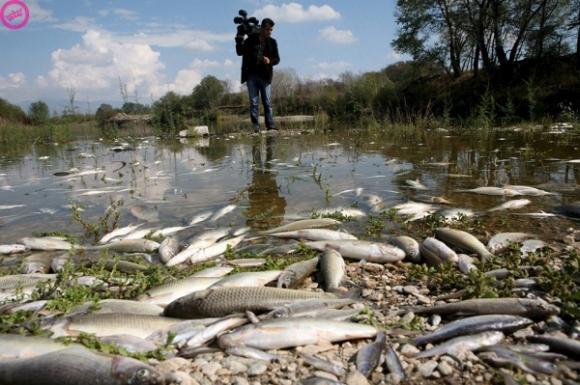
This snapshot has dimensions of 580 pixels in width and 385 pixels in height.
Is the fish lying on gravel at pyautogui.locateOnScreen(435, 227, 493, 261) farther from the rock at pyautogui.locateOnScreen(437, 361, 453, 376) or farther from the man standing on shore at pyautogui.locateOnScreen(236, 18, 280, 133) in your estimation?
the man standing on shore at pyautogui.locateOnScreen(236, 18, 280, 133)

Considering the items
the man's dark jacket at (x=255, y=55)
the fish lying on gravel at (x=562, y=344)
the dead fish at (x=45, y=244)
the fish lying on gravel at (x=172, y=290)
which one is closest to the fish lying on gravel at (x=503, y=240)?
the fish lying on gravel at (x=562, y=344)

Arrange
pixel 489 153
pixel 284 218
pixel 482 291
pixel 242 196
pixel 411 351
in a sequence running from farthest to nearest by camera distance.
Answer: pixel 489 153 → pixel 242 196 → pixel 284 218 → pixel 482 291 → pixel 411 351

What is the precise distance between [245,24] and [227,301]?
11429mm

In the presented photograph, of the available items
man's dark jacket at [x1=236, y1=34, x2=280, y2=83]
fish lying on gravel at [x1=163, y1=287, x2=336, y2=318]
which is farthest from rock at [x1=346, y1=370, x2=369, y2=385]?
man's dark jacket at [x1=236, y1=34, x2=280, y2=83]

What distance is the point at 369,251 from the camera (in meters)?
3.21

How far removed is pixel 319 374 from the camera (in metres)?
1.77

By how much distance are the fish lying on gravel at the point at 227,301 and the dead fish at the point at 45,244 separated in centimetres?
196

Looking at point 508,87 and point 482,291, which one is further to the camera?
point 508,87

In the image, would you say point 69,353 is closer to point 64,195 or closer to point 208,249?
point 208,249

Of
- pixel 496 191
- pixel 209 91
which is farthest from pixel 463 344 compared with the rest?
pixel 209 91

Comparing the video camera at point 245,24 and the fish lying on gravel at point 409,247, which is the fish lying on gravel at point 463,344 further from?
the video camera at point 245,24

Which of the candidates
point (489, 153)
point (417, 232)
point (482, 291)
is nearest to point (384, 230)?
point (417, 232)

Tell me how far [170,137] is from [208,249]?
556 inches

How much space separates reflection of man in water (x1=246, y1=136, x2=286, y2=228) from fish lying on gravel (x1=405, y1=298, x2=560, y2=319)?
231 cm
